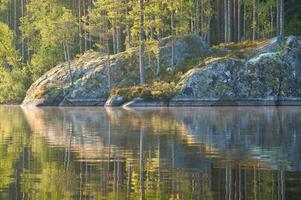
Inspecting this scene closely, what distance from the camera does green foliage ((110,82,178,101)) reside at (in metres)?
49.5

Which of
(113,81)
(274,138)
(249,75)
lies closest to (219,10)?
(113,81)

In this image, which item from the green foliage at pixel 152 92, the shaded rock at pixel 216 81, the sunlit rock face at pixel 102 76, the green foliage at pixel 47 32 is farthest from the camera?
the green foliage at pixel 47 32

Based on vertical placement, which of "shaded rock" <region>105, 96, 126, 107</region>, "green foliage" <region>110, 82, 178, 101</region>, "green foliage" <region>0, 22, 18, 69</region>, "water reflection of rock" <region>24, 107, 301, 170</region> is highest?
"green foliage" <region>0, 22, 18, 69</region>

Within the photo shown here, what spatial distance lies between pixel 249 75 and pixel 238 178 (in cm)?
3796

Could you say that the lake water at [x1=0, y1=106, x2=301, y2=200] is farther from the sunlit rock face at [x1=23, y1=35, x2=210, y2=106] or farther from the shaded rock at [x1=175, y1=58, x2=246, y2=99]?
the sunlit rock face at [x1=23, y1=35, x2=210, y2=106]

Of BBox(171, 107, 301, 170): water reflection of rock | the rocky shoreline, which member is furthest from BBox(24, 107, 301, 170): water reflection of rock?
the rocky shoreline

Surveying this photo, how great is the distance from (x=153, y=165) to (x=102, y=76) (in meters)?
46.1

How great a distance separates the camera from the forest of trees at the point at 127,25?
57.0 metres

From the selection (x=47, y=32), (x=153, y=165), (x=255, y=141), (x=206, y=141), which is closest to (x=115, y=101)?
(x=47, y=32)

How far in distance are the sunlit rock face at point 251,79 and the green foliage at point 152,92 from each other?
84 centimetres

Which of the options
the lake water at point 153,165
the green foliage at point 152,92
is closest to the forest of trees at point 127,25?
the green foliage at point 152,92

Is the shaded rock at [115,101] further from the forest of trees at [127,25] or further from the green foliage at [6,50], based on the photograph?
the green foliage at [6,50]

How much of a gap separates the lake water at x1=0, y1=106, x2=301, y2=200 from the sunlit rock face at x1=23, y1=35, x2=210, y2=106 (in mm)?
35455

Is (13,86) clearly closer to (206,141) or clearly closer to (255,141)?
(206,141)
